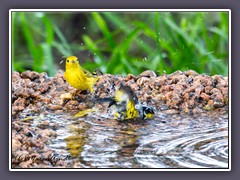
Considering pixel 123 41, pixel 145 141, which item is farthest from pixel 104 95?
pixel 123 41

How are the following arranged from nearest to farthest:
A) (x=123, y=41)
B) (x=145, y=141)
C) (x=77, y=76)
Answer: (x=145, y=141) → (x=77, y=76) → (x=123, y=41)

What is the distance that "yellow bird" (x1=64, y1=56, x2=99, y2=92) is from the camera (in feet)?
18.8

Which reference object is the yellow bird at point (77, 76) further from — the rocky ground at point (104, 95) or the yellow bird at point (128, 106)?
the yellow bird at point (128, 106)

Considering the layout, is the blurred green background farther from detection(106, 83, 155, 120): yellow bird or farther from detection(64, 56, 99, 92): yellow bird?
detection(106, 83, 155, 120): yellow bird

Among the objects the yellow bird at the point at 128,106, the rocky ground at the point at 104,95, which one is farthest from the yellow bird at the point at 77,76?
the yellow bird at the point at 128,106

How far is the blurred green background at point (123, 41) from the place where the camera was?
5918 mm

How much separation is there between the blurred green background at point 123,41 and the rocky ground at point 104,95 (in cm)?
13

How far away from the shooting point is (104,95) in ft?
18.9

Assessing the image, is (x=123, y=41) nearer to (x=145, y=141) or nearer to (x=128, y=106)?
(x=128, y=106)

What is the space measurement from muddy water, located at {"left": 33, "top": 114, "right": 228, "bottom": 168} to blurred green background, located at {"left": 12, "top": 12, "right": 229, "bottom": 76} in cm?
40

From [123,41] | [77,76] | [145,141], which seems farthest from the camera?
[123,41]

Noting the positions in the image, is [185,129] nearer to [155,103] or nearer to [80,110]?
[155,103]

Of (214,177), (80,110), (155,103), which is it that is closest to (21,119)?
(80,110)

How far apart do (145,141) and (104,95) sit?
39 centimetres
